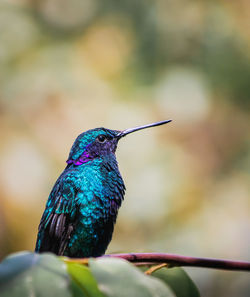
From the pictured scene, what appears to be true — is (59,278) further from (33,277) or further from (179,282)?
(179,282)

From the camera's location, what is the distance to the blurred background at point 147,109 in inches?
172

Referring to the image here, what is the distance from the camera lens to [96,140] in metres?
2.84

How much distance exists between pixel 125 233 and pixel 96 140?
1.81 metres

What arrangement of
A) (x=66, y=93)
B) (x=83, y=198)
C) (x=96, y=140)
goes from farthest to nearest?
1. (x=66, y=93)
2. (x=96, y=140)
3. (x=83, y=198)

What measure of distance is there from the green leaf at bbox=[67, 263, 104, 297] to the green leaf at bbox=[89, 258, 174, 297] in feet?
0.26

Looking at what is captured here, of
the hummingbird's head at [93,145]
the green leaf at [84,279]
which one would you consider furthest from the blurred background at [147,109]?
the green leaf at [84,279]

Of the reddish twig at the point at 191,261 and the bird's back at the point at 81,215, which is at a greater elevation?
the reddish twig at the point at 191,261

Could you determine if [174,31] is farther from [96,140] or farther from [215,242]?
[96,140]

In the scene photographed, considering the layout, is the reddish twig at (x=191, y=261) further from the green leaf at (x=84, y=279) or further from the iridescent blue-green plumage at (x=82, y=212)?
the iridescent blue-green plumage at (x=82, y=212)

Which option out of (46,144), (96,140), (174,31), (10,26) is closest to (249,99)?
(174,31)

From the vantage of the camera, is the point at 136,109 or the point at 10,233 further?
the point at 136,109

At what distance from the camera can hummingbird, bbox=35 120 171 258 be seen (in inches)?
95.6

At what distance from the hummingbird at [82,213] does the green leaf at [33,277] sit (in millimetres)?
1475

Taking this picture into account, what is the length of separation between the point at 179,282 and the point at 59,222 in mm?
1179
